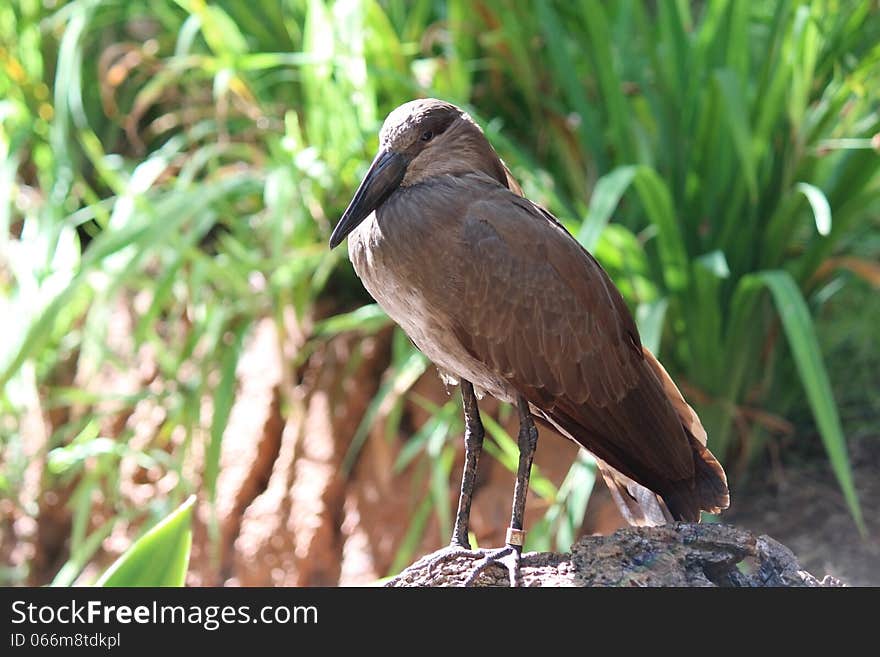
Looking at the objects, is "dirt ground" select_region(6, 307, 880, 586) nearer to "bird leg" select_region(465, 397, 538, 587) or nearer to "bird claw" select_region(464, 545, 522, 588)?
"bird leg" select_region(465, 397, 538, 587)

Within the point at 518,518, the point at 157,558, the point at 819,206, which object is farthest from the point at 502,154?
the point at 157,558

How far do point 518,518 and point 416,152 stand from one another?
0.71 m

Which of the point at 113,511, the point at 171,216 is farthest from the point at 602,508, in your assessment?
the point at 113,511

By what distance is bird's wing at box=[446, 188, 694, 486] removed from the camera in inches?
86.2

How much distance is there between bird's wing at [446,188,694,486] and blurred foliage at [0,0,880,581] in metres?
0.68

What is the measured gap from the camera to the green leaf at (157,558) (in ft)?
6.57

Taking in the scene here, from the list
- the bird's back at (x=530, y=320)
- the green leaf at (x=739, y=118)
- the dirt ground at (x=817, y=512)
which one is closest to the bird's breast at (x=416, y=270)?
the bird's back at (x=530, y=320)

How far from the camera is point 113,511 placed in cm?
448

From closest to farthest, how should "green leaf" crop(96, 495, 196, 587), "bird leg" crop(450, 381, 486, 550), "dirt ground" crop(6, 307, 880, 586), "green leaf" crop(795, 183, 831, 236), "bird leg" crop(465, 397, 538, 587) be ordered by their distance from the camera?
"green leaf" crop(96, 495, 196, 587), "bird leg" crop(465, 397, 538, 587), "bird leg" crop(450, 381, 486, 550), "green leaf" crop(795, 183, 831, 236), "dirt ground" crop(6, 307, 880, 586)

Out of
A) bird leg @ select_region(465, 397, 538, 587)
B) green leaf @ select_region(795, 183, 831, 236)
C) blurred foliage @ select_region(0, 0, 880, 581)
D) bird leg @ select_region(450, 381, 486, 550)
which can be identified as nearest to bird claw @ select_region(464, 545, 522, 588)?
bird leg @ select_region(465, 397, 538, 587)

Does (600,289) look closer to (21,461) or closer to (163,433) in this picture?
(163,433)
